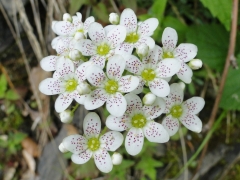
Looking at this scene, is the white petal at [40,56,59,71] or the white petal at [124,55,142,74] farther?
the white petal at [40,56,59,71]

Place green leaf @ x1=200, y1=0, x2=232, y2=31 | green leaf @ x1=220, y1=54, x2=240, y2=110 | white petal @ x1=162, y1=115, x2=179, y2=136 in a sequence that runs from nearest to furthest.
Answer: white petal @ x1=162, y1=115, x2=179, y2=136, green leaf @ x1=200, y1=0, x2=232, y2=31, green leaf @ x1=220, y1=54, x2=240, y2=110

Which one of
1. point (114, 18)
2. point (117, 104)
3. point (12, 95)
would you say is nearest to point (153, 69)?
point (117, 104)

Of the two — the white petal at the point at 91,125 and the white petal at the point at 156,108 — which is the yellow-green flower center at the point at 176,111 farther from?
the white petal at the point at 91,125

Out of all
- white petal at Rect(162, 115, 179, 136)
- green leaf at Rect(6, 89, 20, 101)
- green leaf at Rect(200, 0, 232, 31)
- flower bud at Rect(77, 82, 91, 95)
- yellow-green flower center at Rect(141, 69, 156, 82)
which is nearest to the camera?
flower bud at Rect(77, 82, 91, 95)

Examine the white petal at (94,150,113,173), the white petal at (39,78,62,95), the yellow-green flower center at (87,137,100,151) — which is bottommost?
the white petal at (94,150,113,173)

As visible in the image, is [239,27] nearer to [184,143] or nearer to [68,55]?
[184,143]

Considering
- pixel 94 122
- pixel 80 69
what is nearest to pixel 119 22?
pixel 80 69

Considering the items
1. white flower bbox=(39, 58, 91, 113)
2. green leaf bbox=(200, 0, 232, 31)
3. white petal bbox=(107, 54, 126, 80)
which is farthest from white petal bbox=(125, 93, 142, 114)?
green leaf bbox=(200, 0, 232, 31)

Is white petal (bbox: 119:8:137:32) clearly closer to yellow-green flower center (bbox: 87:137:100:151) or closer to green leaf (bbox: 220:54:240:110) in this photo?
yellow-green flower center (bbox: 87:137:100:151)

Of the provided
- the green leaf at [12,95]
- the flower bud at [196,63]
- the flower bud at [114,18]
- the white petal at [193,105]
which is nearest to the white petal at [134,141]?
→ the white petal at [193,105]
